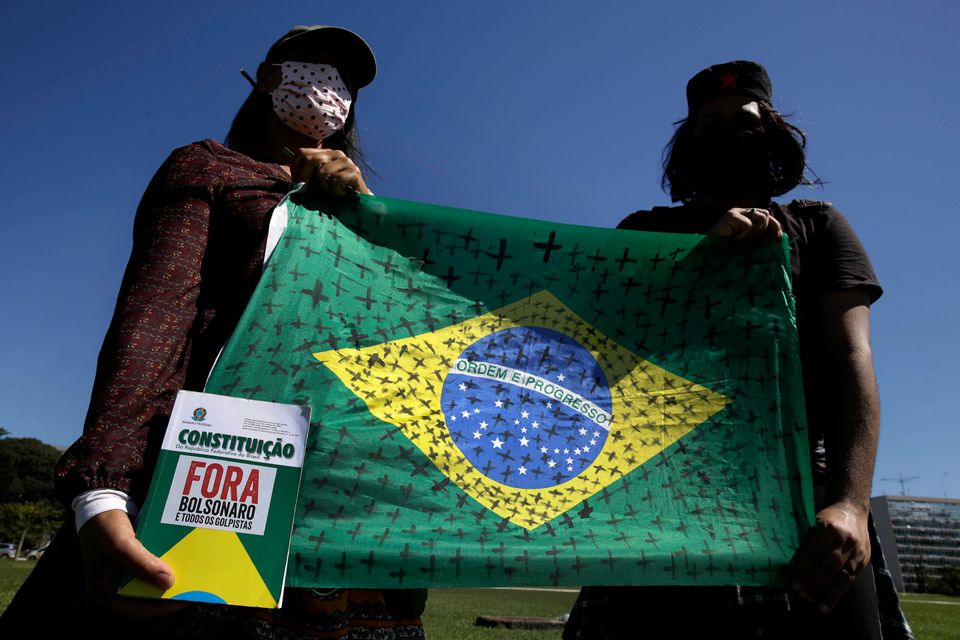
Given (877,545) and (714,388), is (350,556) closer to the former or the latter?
(714,388)

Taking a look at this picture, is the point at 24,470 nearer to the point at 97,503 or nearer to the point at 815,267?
the point at 97,503

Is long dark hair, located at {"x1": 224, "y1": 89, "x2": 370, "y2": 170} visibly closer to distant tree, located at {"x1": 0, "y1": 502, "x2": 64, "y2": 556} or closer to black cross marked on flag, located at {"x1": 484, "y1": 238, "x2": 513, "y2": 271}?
black cross marked on flag, located at {"x1": 484, "y1": 238, "x2": 513, "y2": 271}

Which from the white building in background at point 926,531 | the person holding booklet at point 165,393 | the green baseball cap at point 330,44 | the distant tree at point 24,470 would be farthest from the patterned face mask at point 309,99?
the white building in background at point 926,531

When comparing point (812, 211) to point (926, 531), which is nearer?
point (812, 211)

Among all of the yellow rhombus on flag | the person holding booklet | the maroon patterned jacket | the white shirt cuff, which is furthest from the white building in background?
the white shirt cuff

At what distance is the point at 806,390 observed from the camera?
201 centimetres

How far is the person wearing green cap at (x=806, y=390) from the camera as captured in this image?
1.69 meters

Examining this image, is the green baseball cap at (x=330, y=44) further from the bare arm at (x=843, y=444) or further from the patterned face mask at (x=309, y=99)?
the bare arm at (x=843, y=444)

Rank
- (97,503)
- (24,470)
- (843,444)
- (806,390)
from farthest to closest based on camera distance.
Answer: (24,470)
(806,390)
(843,444)
(97,503)

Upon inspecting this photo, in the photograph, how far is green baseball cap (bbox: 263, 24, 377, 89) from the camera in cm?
235

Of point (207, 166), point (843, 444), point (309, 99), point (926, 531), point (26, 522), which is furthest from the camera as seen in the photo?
point (926, 531)

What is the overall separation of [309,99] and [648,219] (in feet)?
4.25

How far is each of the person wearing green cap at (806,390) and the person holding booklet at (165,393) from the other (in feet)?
2.59

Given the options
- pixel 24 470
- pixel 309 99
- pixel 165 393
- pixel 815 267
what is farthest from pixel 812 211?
pixel 24 470
